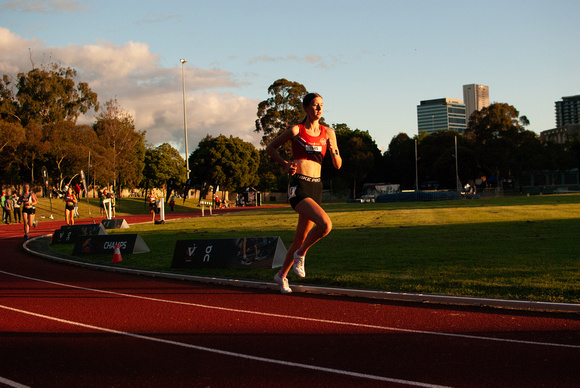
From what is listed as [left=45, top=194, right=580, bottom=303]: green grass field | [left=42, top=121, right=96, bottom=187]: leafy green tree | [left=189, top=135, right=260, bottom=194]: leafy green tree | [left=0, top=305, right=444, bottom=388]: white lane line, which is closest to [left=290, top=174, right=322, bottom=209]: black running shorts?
[left=45, top=194, right=580, bottom=303]: green grass field

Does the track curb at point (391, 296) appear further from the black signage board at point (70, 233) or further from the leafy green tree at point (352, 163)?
the leafy green tree at point (352, 163)

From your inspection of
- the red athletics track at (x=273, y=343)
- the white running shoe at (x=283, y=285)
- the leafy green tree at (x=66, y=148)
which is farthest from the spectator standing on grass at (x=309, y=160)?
the leafy green tree at (x=66, y=148)

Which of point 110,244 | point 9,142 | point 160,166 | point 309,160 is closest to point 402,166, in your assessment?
point 160,166

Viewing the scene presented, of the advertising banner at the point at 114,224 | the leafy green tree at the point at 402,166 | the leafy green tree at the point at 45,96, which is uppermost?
the leafy green tree at the point at 45,96

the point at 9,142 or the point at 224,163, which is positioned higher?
the point at 9,142

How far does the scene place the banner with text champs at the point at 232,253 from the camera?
957cm

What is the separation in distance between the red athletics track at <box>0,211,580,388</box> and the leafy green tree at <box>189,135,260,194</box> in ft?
222

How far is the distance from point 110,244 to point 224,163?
6192 cm

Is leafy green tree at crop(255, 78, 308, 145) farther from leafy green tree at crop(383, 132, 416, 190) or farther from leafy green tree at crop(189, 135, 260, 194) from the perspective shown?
leafy green tree at crop(383, 132, 416, 190)

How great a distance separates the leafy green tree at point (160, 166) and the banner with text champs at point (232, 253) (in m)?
83.0

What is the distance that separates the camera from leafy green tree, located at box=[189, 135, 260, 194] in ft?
246

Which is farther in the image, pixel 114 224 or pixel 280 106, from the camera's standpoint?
pixel 280 106

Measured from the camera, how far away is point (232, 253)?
991cm

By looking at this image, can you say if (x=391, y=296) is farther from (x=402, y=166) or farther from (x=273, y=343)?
(x=402, y=166)
